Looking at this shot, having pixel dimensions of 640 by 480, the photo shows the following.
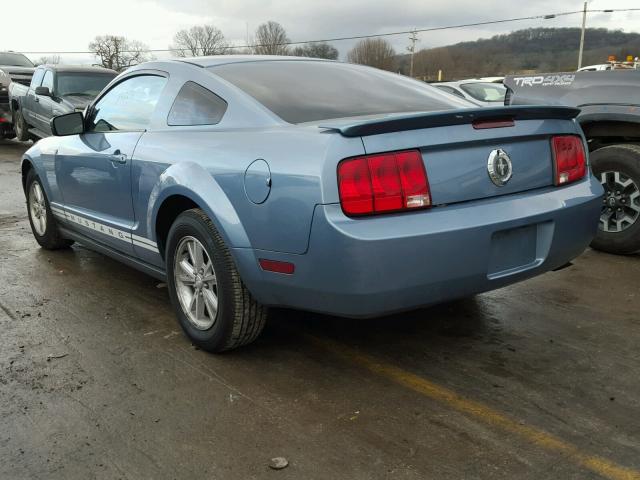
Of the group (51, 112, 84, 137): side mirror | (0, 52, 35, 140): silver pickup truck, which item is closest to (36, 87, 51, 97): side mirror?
(0, 52, 35, 140): silver pickup truck

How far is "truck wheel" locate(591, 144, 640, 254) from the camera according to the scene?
202 inches

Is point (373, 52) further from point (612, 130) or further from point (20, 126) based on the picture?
point (612, 130)

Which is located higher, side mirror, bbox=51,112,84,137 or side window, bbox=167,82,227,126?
side window, bbox=167,82,227,126

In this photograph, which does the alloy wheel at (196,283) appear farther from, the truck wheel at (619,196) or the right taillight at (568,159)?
the truck wheel at (619,196)

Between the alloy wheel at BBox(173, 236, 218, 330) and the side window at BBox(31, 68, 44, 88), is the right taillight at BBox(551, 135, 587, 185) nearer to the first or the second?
the alloy wheel at BBox(173, 236, 218, 330)

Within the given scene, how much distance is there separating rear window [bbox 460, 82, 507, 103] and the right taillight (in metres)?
8.79

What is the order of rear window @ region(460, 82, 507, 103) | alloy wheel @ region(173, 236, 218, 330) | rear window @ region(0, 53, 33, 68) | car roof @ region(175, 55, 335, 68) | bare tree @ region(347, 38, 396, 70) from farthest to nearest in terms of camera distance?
1. bare tree @ region(347, 38, 396, 70)
2. rear window @ region(0, 53, 33, 68)
3. rear window @ region(460, 82, 507, 103)
4. car roof @ region(175, 55, 335, 68)
5. alloy wheel @ region(173, 236, 218, 330)

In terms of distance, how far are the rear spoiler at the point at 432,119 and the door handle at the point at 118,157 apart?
160cm

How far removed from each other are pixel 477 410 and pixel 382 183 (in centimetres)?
109

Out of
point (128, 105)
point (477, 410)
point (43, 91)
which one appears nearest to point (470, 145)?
point (477, 410)

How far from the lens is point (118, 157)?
387 centimetres

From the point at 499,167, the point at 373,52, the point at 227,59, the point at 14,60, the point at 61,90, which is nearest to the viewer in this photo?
the point at 499,167

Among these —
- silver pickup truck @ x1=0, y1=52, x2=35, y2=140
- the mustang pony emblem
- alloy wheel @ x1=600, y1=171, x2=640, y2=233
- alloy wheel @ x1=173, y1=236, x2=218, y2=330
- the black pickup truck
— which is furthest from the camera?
silver pickup truck @ x1=0, y1=52, x2=35, y2=140

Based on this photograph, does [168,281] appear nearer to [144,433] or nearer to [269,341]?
[269,341]
